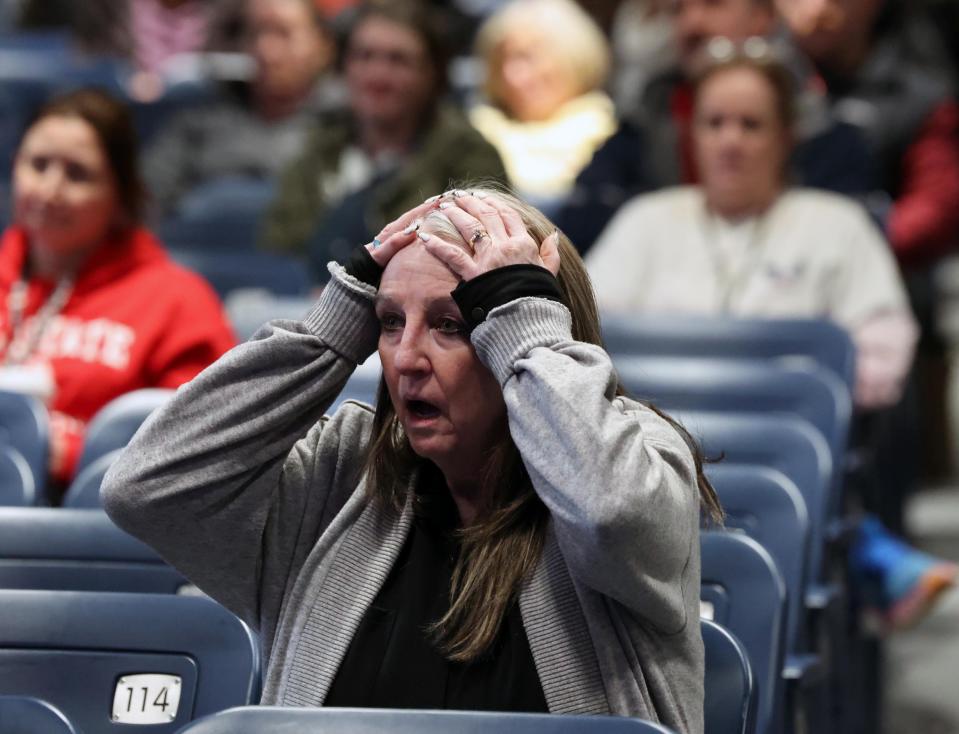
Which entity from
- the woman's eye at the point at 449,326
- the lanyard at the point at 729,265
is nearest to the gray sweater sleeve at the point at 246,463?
the woman's eye at the point at 449,326

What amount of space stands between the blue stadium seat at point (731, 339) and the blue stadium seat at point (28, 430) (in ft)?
3.82

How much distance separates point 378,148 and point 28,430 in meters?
1.79

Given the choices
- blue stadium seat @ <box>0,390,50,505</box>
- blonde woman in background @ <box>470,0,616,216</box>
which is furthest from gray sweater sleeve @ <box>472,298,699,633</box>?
blonde woman in background @ <box>470,0,616,216</box>

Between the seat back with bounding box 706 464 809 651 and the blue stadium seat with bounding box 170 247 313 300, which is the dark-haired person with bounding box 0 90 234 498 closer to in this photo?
the blue stadium seat with bounding box 170 247 313 300

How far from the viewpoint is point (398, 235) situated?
1.74 m

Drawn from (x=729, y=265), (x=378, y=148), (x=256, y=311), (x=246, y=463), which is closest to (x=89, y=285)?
(x=256, y=311)

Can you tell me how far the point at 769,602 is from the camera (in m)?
2.06

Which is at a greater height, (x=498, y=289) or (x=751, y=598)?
(x=498, y=289)

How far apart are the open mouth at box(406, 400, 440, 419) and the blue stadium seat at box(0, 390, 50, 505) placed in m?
1.16

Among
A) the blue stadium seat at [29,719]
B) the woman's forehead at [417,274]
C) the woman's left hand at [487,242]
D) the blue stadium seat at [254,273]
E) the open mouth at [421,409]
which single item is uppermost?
the woman's left hand at [487,242]

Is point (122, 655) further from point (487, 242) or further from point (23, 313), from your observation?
point (23, 313)

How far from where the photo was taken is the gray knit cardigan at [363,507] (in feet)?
5.11

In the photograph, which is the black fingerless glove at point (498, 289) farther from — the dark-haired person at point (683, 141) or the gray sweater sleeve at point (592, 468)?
the dark-haired person at point (683, 141)

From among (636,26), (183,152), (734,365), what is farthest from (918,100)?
(183,152)
